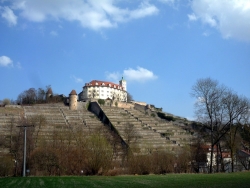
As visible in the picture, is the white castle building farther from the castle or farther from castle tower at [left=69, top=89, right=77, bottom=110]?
castle tower at [left=69, top=89, right=77, bottom=110]

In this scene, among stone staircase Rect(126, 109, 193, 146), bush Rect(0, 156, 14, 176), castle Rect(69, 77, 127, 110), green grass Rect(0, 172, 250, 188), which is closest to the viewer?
green grass Rect(0, 172, 250, 188)

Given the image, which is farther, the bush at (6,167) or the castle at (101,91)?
the castle at (101,91)

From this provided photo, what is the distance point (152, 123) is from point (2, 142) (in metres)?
49.6

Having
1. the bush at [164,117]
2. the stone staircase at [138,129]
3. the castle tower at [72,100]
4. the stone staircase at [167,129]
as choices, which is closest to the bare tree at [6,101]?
the castle tower at [72,100]

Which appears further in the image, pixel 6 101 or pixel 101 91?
pixel 101 91

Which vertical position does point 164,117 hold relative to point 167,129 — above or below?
above

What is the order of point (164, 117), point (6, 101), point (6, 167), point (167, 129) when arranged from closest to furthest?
point (6, 167) < point (167, 129) < point (164, 117) < point (6, 101)

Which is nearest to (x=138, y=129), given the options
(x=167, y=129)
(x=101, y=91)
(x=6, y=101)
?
(x=167, y=129)

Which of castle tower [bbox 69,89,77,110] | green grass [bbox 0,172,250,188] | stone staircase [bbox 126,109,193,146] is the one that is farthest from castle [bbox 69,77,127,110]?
green grass [bbox 0,172,250,188]

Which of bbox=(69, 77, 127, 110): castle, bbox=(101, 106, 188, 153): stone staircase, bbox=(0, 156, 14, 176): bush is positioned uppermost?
bbox=(69, 77, 127, 110): castle

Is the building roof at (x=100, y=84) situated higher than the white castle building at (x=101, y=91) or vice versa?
the building roof at (x=100, y=84)

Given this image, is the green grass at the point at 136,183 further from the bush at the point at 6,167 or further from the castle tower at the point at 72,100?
the castle tower at the point at 72,100

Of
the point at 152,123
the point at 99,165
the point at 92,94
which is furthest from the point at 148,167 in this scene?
the point at 92,94

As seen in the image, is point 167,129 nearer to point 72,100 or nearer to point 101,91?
point 72,100
